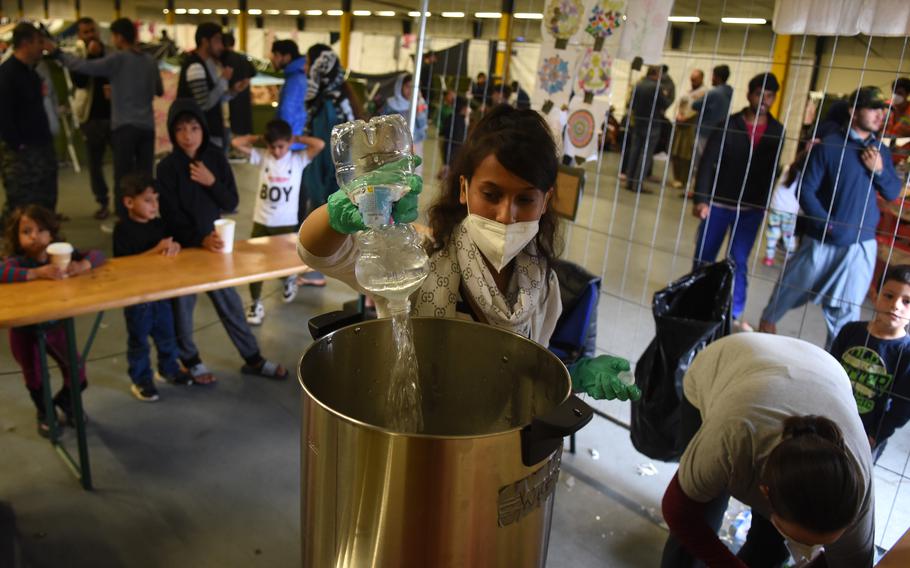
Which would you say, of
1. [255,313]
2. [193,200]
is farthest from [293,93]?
[193,200]

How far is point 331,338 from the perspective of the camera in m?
0.86

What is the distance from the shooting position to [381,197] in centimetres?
80

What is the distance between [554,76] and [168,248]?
1623 mm

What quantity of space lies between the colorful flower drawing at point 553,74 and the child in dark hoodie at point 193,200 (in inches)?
55.5

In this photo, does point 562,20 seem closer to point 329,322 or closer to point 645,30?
point 645,30

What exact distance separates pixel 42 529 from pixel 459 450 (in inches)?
76.8

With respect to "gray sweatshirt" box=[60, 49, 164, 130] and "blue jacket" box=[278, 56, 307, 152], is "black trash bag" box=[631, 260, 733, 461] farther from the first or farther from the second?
"gray sweatshirt" box=[60, 49, 164, 130]

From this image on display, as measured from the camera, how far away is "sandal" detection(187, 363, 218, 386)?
115 inches

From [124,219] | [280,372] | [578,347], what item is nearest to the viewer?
[578,347]

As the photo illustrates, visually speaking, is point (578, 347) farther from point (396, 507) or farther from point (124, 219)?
point (124, 219)

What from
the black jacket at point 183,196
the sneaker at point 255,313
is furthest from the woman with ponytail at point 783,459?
the sneaker at point 255,313

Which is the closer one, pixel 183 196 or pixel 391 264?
pixel 391 264

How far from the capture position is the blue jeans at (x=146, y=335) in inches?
104

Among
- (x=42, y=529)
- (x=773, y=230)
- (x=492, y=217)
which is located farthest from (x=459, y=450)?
(x=773, y=230)
